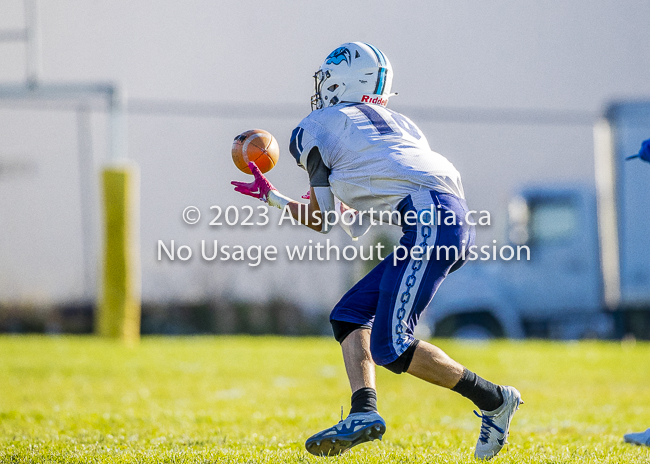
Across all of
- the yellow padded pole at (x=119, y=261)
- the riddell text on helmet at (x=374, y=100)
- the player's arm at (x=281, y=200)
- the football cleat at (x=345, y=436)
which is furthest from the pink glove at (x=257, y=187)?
the yellow padded pole at (x=119, y=261)

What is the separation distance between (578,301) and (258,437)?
962 centimetres

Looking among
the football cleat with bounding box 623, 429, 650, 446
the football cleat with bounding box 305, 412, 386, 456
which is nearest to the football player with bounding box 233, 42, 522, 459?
the football cleat with bounding box 305, 412, 386, 456

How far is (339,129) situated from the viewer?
3533 millimetres

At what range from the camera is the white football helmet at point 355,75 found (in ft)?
12.3

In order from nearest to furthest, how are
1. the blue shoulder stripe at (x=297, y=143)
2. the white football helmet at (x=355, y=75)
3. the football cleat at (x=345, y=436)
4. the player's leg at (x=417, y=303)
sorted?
1. the football cleat at (x=345, y=436)
2. the player's leg at (x=417, y=303)
3. the blue shoulder stripe at (x=297, y=143)
4. the white football helmet at (x=355, y=75)

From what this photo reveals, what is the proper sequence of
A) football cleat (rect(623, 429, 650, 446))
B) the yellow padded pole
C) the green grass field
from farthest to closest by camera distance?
1. the yellow padded pole
2. football cleat (rect(623, 429, 650, 446))
3. the green grass field

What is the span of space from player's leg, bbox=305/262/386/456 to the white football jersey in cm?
39

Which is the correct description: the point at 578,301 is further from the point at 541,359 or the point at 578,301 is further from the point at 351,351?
the point at 351,351

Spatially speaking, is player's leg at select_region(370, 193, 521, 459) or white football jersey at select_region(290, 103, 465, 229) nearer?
player's leg at select_region(370, 193, 521, 459)

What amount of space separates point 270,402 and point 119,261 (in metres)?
6.62

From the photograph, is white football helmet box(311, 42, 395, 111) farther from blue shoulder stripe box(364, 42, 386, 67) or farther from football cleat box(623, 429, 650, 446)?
football cleat box(623, 429, 650, 446)

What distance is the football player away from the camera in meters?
3.37

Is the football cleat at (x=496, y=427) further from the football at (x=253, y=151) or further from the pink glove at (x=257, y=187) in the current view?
the football at (x=253, y=151)

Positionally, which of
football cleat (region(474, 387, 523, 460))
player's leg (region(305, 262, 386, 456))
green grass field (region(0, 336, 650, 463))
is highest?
player's leg (region(305, 262, 386, 456))
